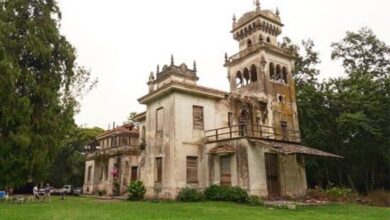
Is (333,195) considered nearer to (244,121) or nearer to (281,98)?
(244,121)

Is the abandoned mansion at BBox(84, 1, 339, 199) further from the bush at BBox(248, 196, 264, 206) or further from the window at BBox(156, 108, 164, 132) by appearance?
the bush at BBox(248, 196, 264, 206)

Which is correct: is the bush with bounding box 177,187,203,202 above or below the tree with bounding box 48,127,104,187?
below

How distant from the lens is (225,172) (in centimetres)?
2427

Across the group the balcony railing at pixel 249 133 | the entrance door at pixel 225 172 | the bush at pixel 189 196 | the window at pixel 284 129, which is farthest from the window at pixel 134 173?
the window at pixel 284 129

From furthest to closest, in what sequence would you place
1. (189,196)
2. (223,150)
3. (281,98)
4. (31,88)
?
(281,98) < (223,150) < (189,196) < (31,88)

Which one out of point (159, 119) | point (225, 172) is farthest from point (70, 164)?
point (225, 172)

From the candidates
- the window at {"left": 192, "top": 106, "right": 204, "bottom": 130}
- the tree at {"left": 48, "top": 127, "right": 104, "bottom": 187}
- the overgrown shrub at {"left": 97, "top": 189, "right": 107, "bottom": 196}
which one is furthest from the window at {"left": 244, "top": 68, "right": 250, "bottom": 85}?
the tree at {"left": 48, "top": 127, "right": 104, "bottom": 187}

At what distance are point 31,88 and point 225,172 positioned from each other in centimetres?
1320

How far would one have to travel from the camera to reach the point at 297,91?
119 ft

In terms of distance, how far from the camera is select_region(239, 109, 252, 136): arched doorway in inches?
1099

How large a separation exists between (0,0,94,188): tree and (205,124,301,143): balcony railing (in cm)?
981

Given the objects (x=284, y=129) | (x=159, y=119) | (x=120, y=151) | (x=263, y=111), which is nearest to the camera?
(x=159, y=119)

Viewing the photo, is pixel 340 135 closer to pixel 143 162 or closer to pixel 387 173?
pixel 387 173

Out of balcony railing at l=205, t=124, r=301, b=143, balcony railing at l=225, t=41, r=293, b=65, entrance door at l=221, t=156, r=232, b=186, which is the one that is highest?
balcony railing at l=225, t=41, r=293, b=65
